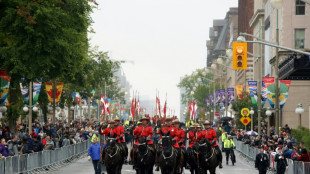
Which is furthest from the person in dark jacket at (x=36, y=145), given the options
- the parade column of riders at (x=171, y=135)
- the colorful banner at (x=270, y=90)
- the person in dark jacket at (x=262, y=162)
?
the colorful banner at (x=270, y=90)

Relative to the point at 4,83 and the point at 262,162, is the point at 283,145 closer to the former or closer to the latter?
the point at 262,162

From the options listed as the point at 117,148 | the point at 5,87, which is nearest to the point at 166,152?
the point at 117,148

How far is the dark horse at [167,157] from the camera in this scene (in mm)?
25953

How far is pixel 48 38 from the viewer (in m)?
36.5

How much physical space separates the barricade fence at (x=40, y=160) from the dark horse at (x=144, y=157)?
458 centimetres

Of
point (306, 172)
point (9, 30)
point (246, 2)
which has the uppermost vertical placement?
point (246, 2)

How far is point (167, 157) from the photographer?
2630 cm

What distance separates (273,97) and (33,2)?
16001mm

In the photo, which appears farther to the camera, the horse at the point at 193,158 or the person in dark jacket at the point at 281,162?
the person in dark jacket at the point at 281,162

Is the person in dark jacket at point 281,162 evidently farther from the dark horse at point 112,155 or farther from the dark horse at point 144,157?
the dark horse at point 112,155

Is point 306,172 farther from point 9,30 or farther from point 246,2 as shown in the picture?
point 246,2

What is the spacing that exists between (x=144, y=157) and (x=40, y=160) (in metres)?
8.72

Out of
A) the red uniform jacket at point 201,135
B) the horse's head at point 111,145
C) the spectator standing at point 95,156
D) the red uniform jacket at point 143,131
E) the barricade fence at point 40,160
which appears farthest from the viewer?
the spectator standing at point 95,156

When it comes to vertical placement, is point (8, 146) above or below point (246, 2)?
below
